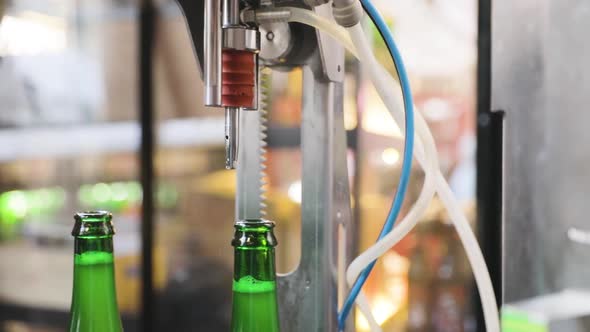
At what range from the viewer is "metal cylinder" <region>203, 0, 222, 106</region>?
399mm

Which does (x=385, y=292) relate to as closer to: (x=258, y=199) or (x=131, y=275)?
(x=131, y=275)

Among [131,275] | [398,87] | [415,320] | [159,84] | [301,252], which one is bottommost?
[415,320]

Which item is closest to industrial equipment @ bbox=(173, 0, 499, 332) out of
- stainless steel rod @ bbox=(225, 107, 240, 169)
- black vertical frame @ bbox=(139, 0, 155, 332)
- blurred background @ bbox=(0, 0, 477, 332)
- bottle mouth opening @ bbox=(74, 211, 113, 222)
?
stainless steel rod @ bbox=(225, 107, 240, 169)

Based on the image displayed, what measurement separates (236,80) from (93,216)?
189 millimetres

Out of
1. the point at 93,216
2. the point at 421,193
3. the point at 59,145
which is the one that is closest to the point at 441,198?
the point at 421,193

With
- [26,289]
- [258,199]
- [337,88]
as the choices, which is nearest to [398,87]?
[337,88]

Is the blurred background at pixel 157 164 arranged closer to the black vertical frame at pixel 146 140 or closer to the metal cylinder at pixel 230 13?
the black vertical frame at pixel 146 140

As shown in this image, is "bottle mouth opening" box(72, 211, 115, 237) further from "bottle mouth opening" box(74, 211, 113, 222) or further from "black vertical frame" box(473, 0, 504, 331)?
"black vertical frame" box(473, 0, 504, 331)

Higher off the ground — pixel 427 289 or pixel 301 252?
pixel 301 252

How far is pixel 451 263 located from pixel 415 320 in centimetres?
22

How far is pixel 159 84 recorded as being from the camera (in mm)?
2039

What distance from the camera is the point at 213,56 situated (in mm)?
402

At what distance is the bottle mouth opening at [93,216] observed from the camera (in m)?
0.50

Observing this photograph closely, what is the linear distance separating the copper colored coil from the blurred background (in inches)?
59.6
